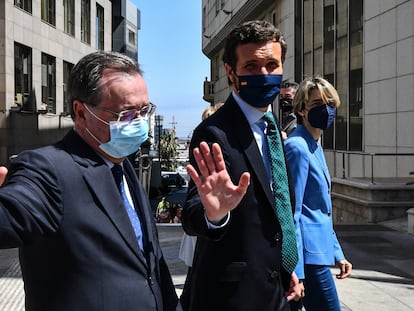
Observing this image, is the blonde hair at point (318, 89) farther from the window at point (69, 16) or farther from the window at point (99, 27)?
the window at point (99, 27)

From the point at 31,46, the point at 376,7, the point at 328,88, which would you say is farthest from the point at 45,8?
the point at 328,88

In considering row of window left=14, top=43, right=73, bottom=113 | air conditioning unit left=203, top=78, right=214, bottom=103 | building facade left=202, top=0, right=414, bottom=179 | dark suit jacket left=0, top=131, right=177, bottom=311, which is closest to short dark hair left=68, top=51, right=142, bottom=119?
dark suit jacket left=0, top=131, right=177, bottom=311

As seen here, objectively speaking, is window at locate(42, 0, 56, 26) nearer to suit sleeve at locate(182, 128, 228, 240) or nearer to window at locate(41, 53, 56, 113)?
window at locate(41, 53, 56, 113)

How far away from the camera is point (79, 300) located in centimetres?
189

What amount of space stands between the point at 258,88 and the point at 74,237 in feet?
4.15

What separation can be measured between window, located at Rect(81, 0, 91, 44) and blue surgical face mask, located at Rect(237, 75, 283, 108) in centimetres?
3157

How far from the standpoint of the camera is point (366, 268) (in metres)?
7.96

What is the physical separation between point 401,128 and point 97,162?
13702mm

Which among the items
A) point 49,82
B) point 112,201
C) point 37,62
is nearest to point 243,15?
point 49,82

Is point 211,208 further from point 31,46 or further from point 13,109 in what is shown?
point 31,46

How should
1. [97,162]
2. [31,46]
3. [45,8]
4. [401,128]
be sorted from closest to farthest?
[97,162] < [401,128] < [31,46] < [45,8]

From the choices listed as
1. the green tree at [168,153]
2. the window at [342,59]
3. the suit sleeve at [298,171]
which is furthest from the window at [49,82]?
the green tree at [168,153]

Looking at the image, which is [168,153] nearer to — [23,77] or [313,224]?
[23,77]

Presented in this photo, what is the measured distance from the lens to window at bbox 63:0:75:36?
30.0 m
